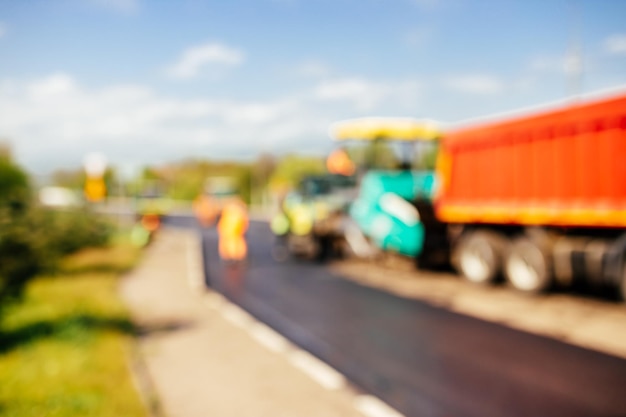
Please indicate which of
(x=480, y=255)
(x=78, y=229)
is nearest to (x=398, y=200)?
(x=480, y=255)

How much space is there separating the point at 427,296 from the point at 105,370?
18.6 feet

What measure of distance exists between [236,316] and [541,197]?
549 centimetres

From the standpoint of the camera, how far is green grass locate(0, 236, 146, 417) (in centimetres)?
436

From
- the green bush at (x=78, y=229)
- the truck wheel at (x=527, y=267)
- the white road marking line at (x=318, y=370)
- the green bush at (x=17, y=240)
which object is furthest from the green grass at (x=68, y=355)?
the truck wheel at (x=527, y=267)

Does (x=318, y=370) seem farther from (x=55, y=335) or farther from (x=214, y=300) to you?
(x=214, y=300)

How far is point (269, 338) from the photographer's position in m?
6.59

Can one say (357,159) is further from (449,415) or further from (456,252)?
(449,415)

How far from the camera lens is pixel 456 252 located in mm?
11195

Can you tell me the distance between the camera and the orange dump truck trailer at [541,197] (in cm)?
823

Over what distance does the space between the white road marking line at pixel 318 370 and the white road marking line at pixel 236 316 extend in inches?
56.9

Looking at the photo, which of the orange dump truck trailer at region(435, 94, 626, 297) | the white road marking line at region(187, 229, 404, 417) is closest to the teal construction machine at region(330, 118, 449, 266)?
the orange dump truck trailer at region(435, 94, 626, 297)

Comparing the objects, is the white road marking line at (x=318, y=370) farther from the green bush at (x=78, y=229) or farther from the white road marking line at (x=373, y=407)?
the green bush at (x=78, y=229)

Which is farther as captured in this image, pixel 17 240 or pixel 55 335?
pixel 17 240

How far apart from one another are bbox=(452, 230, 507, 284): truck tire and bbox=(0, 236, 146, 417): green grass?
20.9 feet
